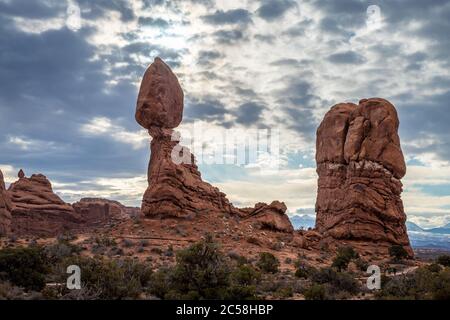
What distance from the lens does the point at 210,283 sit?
16906mm

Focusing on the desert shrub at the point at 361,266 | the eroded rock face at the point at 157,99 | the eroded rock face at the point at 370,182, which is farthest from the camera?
the eroded rock face at the point at 370,182

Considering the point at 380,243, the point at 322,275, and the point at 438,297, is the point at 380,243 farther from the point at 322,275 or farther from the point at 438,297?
the point at 438,297

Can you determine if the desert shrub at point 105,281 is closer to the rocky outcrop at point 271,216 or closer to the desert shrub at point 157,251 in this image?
the desert shrub at point 157,251

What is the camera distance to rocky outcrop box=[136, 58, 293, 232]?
4162 cm

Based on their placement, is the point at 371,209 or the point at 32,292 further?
the point at 371,209

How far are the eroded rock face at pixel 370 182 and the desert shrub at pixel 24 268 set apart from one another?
32.4m

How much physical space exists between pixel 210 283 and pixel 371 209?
1244 inches

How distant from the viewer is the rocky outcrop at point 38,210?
61281 mm

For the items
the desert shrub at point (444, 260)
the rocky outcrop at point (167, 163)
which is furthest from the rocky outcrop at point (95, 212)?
the desert shrub at point (444, 260)

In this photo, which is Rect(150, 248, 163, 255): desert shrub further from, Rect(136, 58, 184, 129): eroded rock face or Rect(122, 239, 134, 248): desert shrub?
Rect(136, 58, 184, 129): eroded rock face

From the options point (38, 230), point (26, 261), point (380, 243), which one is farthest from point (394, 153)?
point (38, 230)

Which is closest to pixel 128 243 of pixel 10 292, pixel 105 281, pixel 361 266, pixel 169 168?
pixel 169 168

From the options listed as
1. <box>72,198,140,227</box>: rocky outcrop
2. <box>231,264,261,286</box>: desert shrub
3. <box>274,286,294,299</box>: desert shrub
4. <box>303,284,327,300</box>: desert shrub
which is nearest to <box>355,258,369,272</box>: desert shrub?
<box>231,264,261,286</box>: desert shrub

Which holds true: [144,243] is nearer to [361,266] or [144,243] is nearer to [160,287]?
[361,266]
